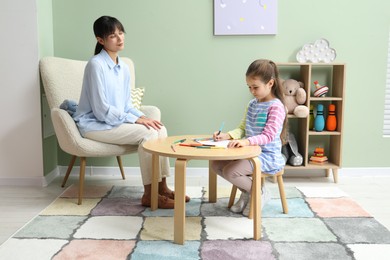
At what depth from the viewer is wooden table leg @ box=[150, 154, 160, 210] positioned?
238 centimetres

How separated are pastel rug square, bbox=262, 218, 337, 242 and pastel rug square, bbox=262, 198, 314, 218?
63 mm

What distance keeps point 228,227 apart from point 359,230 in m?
0.65

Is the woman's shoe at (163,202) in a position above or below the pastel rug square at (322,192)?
above

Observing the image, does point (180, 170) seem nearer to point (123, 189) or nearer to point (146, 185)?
point (146, 185)

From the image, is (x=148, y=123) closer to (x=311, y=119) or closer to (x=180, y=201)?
(x=180, y=201)

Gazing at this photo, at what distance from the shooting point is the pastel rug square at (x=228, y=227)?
2.07 metres

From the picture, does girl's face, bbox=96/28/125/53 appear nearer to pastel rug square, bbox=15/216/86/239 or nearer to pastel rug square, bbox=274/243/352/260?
pastel rug square, bbox=15/216/86/239

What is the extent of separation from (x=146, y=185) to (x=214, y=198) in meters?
0.42

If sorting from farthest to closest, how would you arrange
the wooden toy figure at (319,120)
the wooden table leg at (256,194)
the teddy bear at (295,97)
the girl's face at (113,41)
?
the wooden toy figure at (319,120) → the teddy bear at (295,97) → the girl's face at (113,41) → the wooden table leg at (256,194)

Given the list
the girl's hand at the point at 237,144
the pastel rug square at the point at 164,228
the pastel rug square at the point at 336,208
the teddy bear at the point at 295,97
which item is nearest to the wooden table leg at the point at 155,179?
the pastel rug square at the point at 164,228

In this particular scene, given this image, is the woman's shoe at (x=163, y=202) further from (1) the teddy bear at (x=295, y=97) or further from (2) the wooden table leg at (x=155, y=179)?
(1) the teddy bear at (x=295, y=97)

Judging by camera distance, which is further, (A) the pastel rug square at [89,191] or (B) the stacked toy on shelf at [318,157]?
(B) the stacked toy on shelf at [318,157]

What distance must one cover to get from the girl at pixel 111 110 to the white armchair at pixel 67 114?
0.06 m

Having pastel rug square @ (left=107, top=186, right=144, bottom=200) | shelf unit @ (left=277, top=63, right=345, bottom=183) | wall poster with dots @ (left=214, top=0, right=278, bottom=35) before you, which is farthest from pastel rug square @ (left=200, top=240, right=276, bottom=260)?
wall poster with dots @ (left=214, top=0, right=278, bottom=35)
